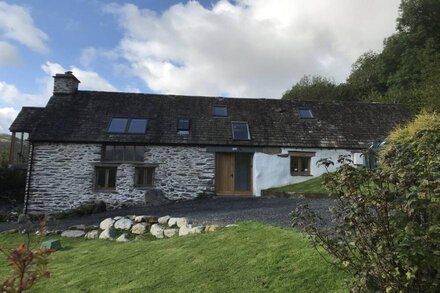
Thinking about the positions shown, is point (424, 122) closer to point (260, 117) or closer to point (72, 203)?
point (260, 117)

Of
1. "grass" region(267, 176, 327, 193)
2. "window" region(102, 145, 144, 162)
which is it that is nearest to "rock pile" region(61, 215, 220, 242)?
"window" region(102, 145, 144, 162)

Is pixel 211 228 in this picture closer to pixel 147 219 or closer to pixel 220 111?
pixel 147 219

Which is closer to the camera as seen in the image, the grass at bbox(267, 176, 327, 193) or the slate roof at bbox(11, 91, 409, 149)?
the grass at bbox(267, 176, 327, 193)

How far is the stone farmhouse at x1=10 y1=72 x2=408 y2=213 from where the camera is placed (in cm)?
1814

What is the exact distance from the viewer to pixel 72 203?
18016mm

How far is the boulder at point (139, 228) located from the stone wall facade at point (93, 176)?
23.6 ft

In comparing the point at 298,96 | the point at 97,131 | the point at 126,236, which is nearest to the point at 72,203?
the point at 97,131

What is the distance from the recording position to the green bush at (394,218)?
3033mm

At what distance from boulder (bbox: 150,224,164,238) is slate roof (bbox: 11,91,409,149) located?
26.9 ft

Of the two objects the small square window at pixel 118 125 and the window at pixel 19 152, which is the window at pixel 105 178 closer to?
the small square window at pixel 118 125

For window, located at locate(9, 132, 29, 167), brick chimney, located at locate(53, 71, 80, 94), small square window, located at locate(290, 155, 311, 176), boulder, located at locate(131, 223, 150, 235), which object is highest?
brick chimney, located at locate(53, 71, 80, 94)

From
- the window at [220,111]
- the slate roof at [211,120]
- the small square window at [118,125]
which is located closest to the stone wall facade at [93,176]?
the slate roof at [211,120]

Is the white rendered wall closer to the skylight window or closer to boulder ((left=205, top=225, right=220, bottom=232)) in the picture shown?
the skylight window

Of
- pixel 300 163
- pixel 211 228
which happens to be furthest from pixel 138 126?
pixel 211 228
